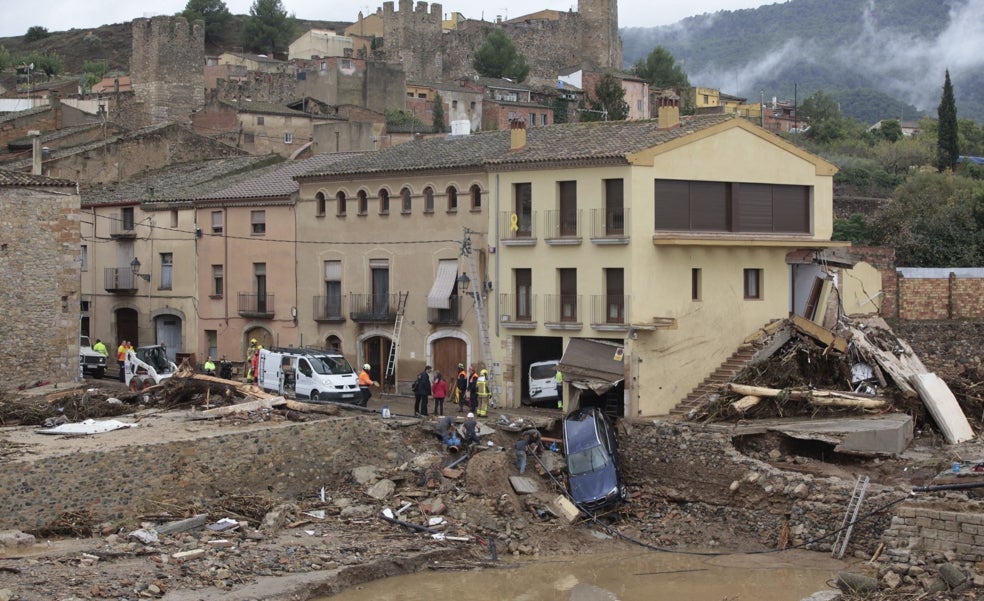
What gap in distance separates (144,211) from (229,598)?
27245mm

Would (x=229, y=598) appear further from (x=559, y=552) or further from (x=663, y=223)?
(x=663, y=223)

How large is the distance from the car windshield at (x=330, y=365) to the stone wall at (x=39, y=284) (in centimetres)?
703

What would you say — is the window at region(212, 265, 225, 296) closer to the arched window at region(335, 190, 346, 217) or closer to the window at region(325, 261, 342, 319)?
the window at region(325, 261, 342, 319)

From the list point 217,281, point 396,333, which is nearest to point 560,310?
point 396,333

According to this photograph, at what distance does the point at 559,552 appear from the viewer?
89.9 ft

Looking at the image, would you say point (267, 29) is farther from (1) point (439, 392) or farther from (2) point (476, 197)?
(1) point (439, 392)

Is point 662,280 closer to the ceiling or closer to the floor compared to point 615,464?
closer to the ceiling

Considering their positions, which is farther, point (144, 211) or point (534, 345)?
point (144, 211)

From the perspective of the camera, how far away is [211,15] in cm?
→ 13012

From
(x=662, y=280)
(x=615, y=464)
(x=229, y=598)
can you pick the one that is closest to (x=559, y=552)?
(x=615, y=464)

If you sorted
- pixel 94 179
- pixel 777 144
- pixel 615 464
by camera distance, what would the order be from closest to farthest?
pixel 615 464 < pixel 777 144 < pixel 94 179

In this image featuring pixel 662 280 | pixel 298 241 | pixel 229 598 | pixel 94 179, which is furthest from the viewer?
pixel 94 179

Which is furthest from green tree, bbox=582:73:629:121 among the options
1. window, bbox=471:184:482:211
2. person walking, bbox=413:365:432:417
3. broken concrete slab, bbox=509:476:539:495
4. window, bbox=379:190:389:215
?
broken concrete slab, bbox=509:476:539:495

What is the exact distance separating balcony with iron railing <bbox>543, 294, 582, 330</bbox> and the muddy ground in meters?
3.83
